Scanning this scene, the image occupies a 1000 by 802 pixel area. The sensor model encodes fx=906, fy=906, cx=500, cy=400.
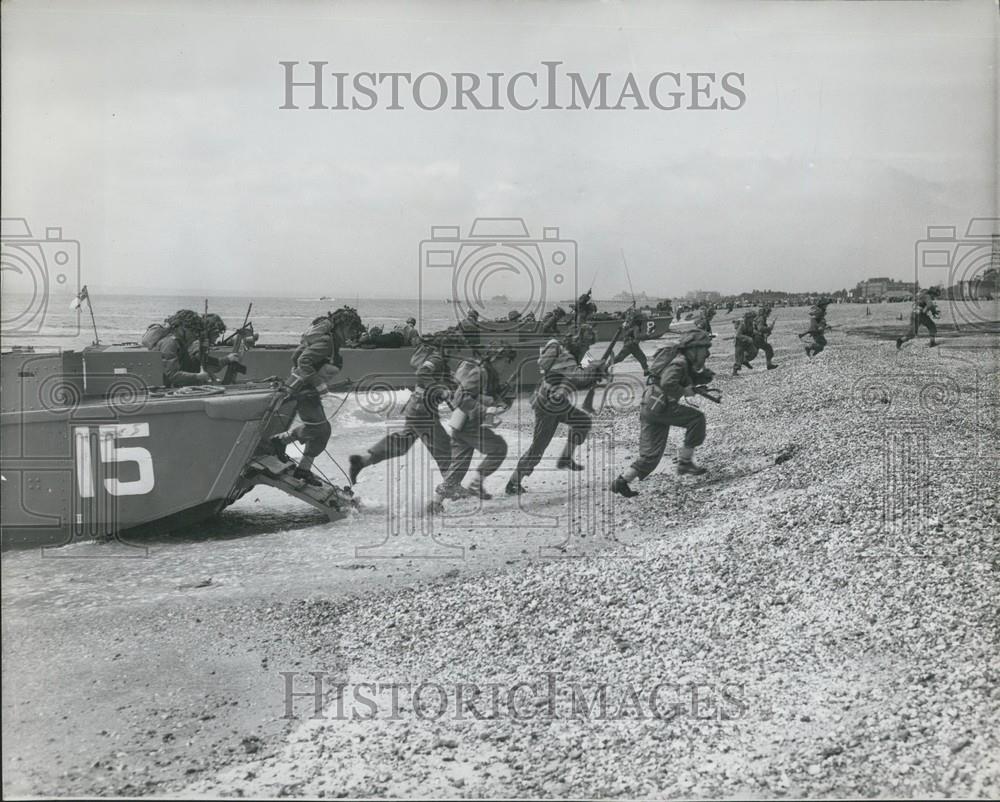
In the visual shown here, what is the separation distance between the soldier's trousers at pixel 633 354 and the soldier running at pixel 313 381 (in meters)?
1.14

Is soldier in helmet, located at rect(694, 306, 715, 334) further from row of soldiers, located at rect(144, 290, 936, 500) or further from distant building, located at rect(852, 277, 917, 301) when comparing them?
distant building, located at rect(852, 277, 917, 301)

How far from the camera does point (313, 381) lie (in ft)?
12.8

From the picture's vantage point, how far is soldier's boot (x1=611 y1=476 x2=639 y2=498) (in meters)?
3.86

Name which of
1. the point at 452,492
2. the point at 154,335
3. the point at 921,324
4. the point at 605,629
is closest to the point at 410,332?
the point at 452,492

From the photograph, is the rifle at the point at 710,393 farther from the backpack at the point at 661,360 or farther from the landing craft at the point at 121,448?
the landing craft at the point at 121,448

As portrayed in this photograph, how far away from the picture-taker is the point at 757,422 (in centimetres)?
405

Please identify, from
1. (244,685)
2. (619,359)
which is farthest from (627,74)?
(244,685)

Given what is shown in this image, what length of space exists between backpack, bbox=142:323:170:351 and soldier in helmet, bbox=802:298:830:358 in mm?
2794

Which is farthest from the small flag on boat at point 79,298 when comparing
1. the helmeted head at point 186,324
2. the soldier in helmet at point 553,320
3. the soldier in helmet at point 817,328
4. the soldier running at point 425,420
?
the soldier in helmet at point 817,328

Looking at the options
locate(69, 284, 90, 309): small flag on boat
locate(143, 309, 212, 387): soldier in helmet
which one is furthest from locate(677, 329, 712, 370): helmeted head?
locate(69, 284, 90, 309): small flag on boat

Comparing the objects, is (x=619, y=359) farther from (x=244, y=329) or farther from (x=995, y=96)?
(x=995, y=96)

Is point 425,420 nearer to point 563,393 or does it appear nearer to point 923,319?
point 563,393

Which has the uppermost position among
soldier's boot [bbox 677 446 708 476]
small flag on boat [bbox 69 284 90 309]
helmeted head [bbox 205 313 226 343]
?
small flag on boat [bbox 69 284 90 309]

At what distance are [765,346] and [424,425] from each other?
61.6 inches
